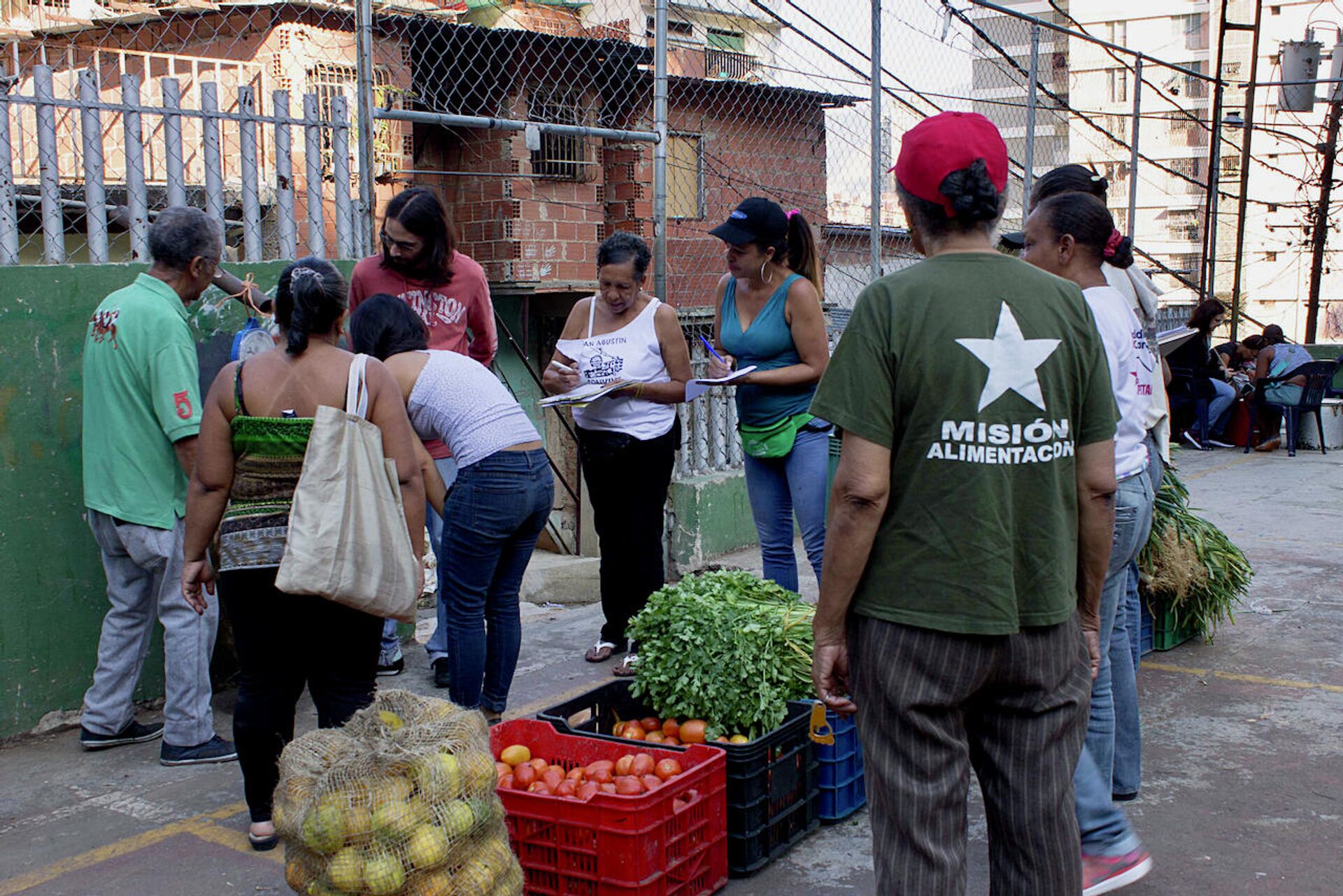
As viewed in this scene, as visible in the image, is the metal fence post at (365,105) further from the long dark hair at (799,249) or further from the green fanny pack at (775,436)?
the green fanny pack at (775,436)

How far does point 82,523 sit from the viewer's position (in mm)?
4781

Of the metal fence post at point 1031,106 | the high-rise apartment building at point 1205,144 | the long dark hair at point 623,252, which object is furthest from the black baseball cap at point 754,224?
the high-rise apartment building at point 1205,144

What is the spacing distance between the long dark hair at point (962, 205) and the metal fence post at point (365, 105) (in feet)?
10.8

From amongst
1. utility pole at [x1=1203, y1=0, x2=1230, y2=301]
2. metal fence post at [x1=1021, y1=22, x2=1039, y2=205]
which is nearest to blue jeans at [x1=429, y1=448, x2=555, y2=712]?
metal fence post at [x1=1021, y1=22, x2=1039, y2=205]

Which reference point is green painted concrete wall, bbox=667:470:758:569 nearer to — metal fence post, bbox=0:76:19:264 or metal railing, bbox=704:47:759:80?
metal fence post, bbox=0:76:19:264

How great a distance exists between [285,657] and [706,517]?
4.44 m

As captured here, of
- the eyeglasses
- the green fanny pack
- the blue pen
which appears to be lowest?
the green fanny pack

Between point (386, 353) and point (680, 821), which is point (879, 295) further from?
point (386, 353)

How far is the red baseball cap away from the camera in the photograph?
2.40 m

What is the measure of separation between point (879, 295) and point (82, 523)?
145 inches

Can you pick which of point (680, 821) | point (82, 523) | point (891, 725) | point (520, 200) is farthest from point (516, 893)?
point (520, 200)

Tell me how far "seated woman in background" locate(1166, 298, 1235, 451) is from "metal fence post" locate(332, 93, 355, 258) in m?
10.2

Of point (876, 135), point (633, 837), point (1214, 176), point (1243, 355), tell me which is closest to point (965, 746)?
point (633, 837)

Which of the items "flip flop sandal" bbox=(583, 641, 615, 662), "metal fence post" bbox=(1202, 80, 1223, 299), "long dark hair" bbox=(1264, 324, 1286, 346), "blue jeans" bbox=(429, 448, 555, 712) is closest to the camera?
"blue jeans" bbox=(429, 448, 555, 712)
